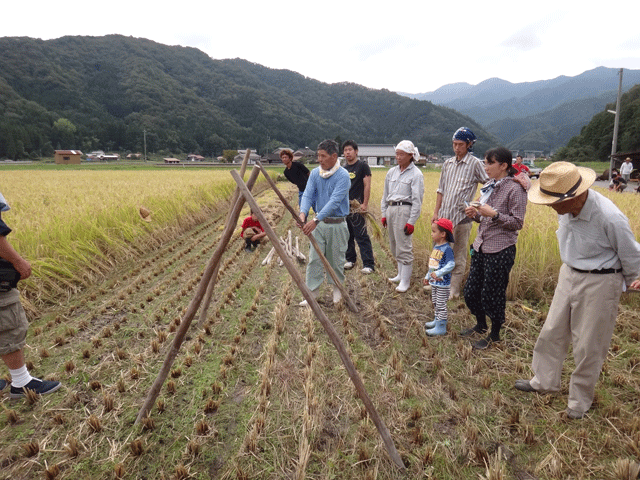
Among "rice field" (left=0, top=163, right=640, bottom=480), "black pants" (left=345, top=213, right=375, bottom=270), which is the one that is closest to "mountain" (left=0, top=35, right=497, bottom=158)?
"black pants" (left=345, top=213, right=375, bottom=270)

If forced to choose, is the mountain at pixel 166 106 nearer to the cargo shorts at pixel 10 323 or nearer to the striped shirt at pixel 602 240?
the cargo shorts at pixel 10 323

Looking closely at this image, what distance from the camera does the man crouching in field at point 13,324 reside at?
2436 mm

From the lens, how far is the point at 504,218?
315 centimetres

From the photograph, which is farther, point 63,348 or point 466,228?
point 466,228

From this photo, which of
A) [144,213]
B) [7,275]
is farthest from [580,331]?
[144,213]

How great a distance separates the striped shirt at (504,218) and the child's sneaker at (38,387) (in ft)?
12.7

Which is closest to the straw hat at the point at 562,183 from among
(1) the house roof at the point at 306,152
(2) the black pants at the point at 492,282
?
(2) the black pants at the point at 492,282

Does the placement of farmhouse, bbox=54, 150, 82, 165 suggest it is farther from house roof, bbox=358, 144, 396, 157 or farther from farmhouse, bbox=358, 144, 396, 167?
house roof, bbox=358, 144, 396, 157

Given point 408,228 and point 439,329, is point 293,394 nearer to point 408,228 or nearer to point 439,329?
point 439,329

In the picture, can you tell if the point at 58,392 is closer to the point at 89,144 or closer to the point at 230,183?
the point at 230,183

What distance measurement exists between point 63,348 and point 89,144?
252ft

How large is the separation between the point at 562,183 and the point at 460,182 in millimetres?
2049

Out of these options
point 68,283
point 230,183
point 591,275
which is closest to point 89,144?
point 230,183

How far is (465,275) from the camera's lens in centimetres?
491
